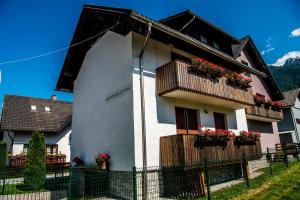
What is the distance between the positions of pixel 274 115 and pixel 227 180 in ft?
33.4

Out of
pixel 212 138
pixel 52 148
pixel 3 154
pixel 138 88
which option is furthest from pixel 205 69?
pixel 52 148

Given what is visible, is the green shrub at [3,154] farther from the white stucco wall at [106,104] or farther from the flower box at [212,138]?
the flower box at [212,138]

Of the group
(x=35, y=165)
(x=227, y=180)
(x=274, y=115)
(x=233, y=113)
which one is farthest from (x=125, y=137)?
(x=274, y=115)

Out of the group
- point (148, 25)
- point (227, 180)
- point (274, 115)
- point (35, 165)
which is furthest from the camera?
point (274, 115)

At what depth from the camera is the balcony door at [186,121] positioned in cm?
1129

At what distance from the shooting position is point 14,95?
85.6 feet

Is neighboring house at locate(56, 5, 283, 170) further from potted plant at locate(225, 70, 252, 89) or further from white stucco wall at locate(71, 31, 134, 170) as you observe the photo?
potted plant at locate(225, 70, 252, 89)

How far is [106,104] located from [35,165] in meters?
5.70

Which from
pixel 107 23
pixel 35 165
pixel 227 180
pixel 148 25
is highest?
pixel 107 23

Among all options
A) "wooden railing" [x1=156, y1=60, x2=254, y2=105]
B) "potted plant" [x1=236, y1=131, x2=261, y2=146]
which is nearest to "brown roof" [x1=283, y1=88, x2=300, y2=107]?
"potted plant" [x1=236, y1=131, x2=261, y2=146]

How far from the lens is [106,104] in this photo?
1195 cm

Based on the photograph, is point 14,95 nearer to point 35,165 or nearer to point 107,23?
point 35,165

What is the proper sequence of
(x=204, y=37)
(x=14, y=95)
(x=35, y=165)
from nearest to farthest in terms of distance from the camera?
(x=35, y=165), (x=204, y=37), (x=14, y=95)

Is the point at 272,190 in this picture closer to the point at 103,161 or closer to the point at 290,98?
the point at 103,161
